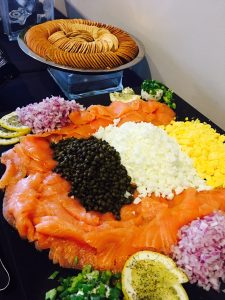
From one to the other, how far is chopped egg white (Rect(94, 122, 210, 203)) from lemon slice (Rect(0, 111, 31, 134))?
454mm

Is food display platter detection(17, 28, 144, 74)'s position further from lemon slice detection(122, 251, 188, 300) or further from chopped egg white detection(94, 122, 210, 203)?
lemon slice detection(122, 251, 188, 300)

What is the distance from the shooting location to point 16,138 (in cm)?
169

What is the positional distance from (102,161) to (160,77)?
1.05 meters

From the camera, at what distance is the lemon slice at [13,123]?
1.72 meters

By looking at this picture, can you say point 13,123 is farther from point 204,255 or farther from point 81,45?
point 204,255

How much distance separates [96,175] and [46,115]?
1.62ft

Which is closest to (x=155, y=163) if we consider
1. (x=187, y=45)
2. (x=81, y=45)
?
(x=187, y=45)

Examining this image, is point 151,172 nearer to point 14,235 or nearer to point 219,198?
point 219,198

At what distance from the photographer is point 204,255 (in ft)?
3.79

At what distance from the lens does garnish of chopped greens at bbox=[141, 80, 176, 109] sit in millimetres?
1972

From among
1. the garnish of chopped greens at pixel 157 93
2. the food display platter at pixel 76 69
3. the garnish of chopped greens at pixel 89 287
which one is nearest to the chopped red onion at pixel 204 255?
the garnish of chopped greens at pixel 89 287

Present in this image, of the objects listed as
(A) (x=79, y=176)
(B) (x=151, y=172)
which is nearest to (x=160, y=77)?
(B) (x=151, y=172)

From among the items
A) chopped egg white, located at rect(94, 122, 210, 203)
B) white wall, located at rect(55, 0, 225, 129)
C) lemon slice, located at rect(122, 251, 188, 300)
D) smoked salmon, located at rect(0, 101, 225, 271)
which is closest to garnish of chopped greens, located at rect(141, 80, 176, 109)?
white wall, located at rect(55, 0, 225, 129)

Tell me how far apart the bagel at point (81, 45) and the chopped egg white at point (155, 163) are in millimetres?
585
